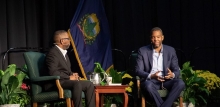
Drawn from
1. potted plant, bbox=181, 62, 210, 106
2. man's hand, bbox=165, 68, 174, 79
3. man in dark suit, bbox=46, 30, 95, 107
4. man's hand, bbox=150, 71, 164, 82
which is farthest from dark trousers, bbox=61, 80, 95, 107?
potted plant, bbox=181, 62, 210, 106

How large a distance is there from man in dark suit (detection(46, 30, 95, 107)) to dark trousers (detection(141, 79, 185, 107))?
61 centimetres

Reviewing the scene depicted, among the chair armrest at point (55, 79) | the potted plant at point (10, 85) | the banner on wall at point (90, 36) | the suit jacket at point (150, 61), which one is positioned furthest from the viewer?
the banner on wall at point (90, 36)

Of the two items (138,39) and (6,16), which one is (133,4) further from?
(6,16)

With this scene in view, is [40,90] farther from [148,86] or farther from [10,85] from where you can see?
[148,86]

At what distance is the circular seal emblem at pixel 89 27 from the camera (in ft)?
23.4

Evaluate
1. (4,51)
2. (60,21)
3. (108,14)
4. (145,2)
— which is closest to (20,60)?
(4,51)

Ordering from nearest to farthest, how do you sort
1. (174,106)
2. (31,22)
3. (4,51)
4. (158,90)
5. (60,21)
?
(158,90)
(174,106)
(4,51)
(31,22)
(60,21)

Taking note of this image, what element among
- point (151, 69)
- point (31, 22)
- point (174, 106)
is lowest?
point (174, 106)

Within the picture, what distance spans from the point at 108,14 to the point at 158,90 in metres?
3.04

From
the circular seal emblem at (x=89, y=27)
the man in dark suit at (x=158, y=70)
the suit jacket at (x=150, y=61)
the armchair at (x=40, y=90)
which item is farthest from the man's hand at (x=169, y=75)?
the circular seal emblem at (x=89, y=27)

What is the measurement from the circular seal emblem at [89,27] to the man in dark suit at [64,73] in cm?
174

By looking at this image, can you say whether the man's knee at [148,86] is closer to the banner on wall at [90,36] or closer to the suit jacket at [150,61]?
the suit jacket at [150,61]

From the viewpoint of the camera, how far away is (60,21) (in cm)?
781

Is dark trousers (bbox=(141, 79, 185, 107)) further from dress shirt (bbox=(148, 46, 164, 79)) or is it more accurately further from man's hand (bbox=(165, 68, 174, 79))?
dress shirt (bbox=(148, 46, 164, 79))
